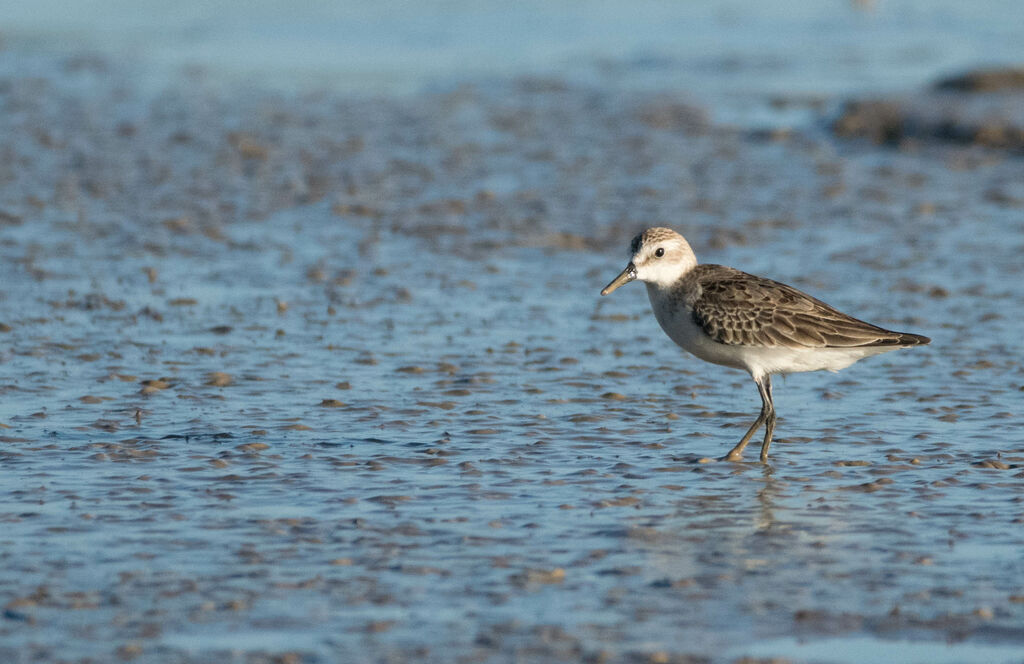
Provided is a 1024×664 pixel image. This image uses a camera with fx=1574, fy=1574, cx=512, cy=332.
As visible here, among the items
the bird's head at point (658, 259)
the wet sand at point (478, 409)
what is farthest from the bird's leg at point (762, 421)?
→ the bird's head at point (658, 259)

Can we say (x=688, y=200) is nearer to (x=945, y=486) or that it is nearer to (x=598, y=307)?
(x=598, y=307)

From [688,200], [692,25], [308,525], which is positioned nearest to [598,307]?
[688,200]

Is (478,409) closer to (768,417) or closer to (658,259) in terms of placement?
(658,259)

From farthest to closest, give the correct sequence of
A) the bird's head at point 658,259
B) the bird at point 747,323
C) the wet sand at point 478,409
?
the bird's head at point 658,259 < the bird at point 747,323 < the wet sand at point 478,409

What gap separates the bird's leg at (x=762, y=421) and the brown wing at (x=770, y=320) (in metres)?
0.38

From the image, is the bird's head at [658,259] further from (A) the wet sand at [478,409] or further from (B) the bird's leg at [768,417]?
(A) the wet sand at [478,409]

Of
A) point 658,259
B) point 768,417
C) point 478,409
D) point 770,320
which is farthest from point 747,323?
point 478,409

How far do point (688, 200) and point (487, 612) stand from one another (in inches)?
458

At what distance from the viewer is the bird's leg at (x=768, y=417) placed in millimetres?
9648

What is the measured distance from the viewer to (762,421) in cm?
990

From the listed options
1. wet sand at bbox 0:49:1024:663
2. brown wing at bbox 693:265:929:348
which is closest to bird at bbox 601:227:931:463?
brown wing at bbox 693:265:929:348

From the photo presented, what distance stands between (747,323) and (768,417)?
0.63 meters

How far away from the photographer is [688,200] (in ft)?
58.6

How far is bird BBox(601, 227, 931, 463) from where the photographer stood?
32.0ft
